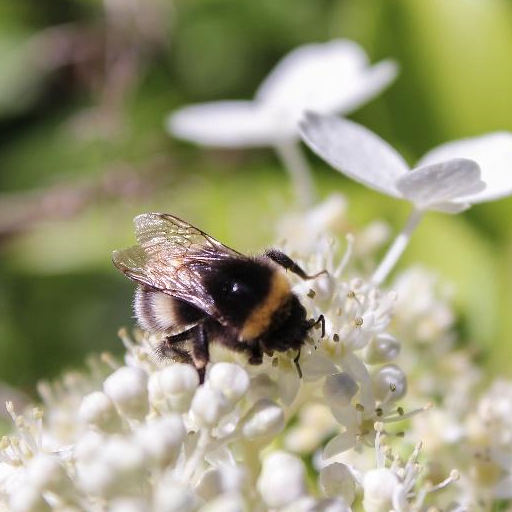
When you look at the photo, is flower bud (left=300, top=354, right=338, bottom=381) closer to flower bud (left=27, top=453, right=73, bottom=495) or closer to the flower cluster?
the flower cluster

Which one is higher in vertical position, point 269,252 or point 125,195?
point 269,252

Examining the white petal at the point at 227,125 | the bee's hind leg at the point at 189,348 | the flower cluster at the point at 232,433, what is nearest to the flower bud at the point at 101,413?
the flower cluster at the point at 232,433

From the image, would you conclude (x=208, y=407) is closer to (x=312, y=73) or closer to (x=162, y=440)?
(x=162, y=440)

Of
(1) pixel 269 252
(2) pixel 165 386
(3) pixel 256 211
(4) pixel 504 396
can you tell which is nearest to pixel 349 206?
(3) pixel 256 211

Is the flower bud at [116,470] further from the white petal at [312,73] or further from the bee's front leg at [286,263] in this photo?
the white petal at [312,73]

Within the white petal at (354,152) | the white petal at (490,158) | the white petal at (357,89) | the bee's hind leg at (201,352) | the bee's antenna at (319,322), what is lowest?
the bee's hind leg at (201,352)

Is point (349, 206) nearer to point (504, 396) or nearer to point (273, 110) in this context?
point (273, 110)
